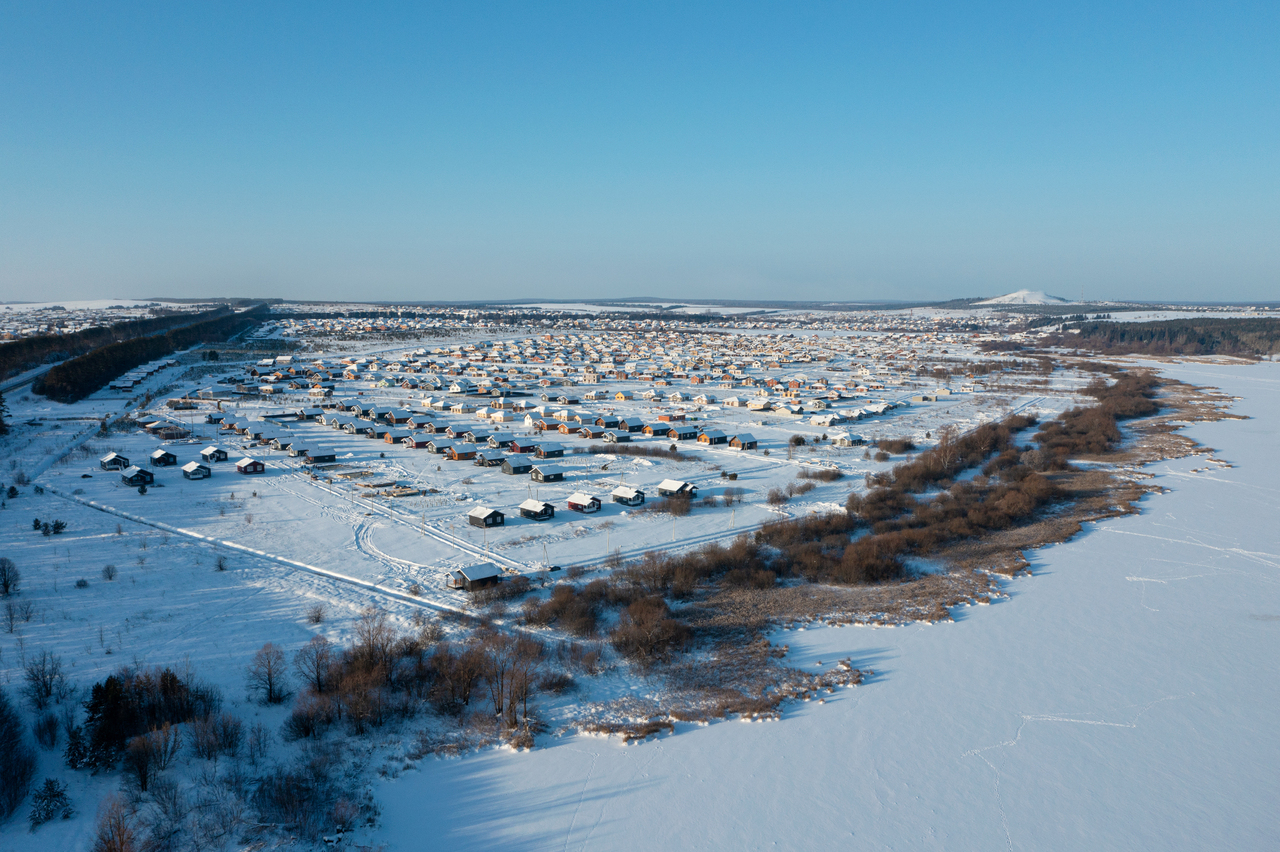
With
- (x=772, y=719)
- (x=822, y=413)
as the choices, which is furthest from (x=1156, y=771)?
(x=822, y=413)

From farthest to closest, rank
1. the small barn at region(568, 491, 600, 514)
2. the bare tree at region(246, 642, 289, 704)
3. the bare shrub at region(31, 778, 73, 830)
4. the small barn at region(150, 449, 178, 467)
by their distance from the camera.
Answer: the small barn at region(150, 449, 178, 467) < the small barn at region(568, 491, 600, 514) < the bare tree at region(246, 642, 289, 704) < the bare shrub at region(31, 778, 73, 830)

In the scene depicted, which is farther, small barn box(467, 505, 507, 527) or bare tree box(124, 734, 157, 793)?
small barn box(467, 505, 507, 527)

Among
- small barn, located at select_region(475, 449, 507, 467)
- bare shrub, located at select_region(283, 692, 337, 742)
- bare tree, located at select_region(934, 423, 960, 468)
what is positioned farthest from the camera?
bare tree, located at select_region(934, 423, 960, 468)

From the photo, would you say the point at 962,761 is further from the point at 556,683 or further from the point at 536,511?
the point at 536,511

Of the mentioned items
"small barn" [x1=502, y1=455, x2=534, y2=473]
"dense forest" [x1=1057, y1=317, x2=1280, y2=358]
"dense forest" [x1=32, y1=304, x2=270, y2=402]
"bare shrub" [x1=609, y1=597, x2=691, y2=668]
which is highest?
"dense forest" [x1=1057, y1=317, x2=1280, y2=358]

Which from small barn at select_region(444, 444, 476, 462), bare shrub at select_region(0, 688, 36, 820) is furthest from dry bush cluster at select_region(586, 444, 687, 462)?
bare shrub at select_region(0, 688, 36, 820)

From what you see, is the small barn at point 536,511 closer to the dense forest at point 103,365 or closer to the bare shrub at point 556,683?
the bare shrub at point 556,683

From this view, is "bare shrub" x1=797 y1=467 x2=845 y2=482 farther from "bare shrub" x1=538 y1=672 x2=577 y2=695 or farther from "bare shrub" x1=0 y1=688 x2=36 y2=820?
"bare shrub" x1=0 y1=688 x2=36 y2=820
